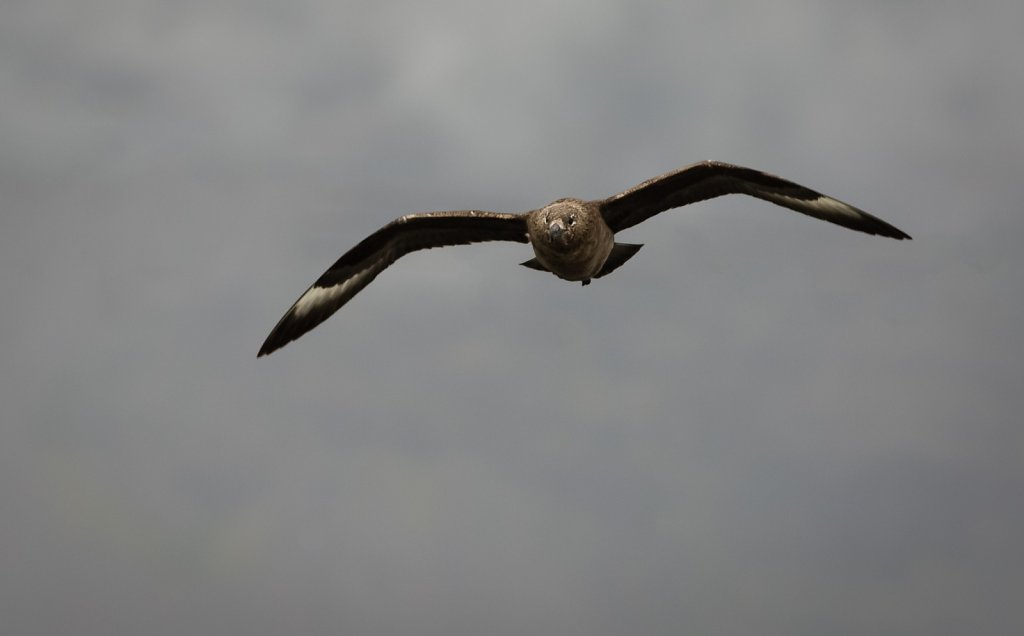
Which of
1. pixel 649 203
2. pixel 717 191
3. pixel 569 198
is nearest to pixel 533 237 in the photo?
pixel 569 198

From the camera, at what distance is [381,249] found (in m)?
14.8

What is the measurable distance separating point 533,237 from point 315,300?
3557 mm

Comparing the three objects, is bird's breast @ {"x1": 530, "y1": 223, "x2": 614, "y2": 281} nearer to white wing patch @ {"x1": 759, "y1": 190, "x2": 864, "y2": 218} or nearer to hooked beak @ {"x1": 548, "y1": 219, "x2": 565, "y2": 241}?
hooked beak @ {"x1": 548, "y1": 219, "x2": 565, "y2": 241}

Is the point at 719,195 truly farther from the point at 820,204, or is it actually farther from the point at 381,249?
the point at 381,249

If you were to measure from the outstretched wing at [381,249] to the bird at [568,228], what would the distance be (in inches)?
0.5

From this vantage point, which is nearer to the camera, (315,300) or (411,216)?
(411,216)

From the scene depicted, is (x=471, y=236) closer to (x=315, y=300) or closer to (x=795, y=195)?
(x=315, y=300)

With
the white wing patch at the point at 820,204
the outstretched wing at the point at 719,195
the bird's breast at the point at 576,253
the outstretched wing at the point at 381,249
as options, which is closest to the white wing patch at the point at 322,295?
the outstretched wing at the point at 381,249

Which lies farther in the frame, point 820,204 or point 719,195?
point 820,204

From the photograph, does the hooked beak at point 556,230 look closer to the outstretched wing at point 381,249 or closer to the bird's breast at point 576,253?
the bird's breast at point 576,253

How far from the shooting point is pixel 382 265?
1498 centimetres

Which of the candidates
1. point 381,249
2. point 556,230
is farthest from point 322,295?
point 556,230

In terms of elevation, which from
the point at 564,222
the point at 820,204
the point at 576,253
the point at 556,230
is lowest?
the point at 576,253

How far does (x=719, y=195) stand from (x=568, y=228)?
7.31ft
